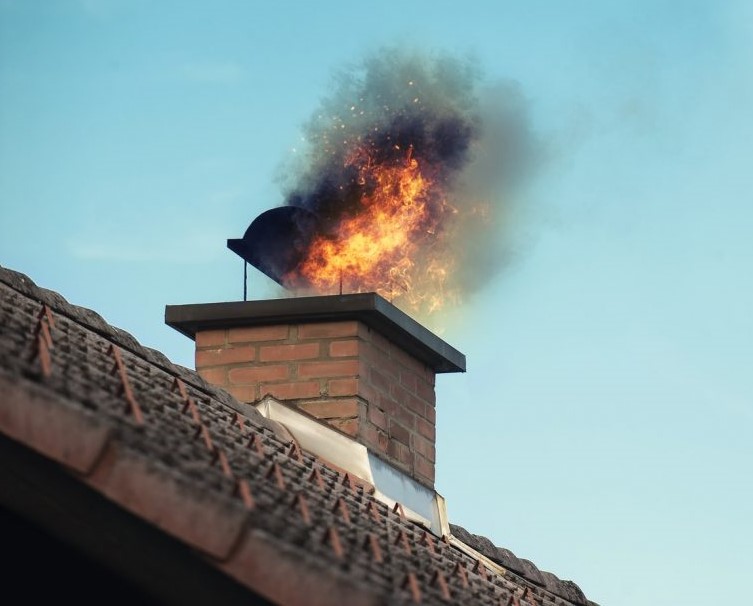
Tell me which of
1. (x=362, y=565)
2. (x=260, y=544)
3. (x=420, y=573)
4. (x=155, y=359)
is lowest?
(x=260, y=544)

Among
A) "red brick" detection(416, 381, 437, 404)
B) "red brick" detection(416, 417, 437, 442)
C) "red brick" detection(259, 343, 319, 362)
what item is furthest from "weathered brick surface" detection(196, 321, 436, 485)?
"red brick" detection(416, 381, 437, 404)

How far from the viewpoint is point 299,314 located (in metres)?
8.13

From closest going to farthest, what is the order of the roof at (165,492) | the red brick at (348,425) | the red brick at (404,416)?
1. the roof at (165,492)
2. the red brick at (348,425)
3. the red brick at (404,416)

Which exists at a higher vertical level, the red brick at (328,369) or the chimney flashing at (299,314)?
the chimney flashing at (299,314)

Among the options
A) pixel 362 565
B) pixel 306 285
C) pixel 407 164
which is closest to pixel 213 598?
pixel 362 565

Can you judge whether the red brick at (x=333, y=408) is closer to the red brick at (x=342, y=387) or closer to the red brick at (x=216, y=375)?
the red brick at (x=342, y=387)

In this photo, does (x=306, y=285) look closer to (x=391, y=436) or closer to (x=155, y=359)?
(x=391, y=436)

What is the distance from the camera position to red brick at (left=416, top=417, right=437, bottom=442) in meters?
8.70

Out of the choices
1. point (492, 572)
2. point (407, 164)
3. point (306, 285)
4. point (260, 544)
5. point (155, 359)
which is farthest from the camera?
point (407, 164)

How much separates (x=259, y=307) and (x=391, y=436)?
3.30 feet

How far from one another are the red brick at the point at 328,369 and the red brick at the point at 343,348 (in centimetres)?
4

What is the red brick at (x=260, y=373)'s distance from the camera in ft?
26.7

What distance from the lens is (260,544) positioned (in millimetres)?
3500

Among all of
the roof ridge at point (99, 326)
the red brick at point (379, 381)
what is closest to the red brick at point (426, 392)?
the red brick at point (379, 381)
